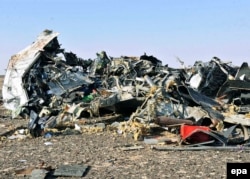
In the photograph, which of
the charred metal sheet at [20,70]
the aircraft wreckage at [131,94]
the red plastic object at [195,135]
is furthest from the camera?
the charred metal sheet at [20,70]

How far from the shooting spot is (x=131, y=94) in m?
10.5

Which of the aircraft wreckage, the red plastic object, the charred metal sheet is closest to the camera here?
the red plastic object

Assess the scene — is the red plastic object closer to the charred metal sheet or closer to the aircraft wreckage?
the aircraft wreckage

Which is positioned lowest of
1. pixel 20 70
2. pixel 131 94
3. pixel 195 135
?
pixel 195 135

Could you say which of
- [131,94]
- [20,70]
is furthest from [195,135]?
[20,70]

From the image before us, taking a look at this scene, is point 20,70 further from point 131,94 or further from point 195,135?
point 195,135

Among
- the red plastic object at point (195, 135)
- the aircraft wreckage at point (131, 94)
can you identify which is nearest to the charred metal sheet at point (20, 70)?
the aircraft wreckage at point (131, 94)

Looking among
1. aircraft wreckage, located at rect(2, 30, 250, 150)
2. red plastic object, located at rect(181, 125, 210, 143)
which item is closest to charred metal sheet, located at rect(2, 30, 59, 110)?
aircraft wreckage, located at rect(2, 30, 250, 150)

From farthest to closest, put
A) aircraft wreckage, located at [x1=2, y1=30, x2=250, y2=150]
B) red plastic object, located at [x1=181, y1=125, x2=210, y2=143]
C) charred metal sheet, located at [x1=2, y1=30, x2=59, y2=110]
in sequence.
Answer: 1. charred metal sheet, located at [x1=2, y1=30, x2=59, y2=110]
2. aircraft wreckage, located at [x1=2, y1=30, x2=250, y2=150]
3. red plastic object, located at [x1=181, y1=125, x2=210, y2=143]

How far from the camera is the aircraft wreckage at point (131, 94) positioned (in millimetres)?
8570

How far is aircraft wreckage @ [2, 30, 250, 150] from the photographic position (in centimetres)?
857

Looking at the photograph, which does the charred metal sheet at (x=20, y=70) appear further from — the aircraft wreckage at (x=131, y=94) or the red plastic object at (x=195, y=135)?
the red plastic object at (x=195, y=135)

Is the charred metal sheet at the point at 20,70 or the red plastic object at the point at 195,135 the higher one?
the charred metal sheet at the point at 20,70

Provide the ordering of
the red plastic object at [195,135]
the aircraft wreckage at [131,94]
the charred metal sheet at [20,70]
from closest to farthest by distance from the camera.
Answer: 1. the red plastic object at [195,135]
2. the aircraft wreckage at [131,94]
3. the charred metal sheet at [20,70]
